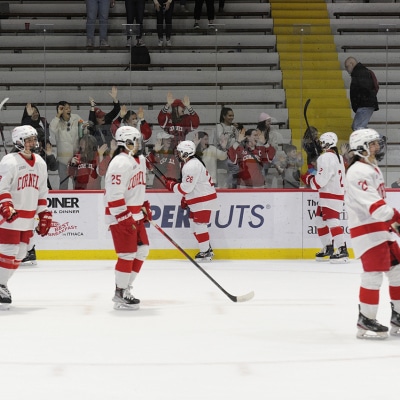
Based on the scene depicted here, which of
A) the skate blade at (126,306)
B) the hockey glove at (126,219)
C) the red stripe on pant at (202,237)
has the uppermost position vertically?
the hockey glove at (126,219)

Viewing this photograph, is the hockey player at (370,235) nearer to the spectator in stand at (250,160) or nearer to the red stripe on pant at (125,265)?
the red stripe on pant at (125,265)

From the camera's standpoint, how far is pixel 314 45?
36.8 feet

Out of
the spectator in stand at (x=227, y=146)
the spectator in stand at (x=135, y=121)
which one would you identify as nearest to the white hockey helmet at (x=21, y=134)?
the spectator in stand at (x=135, y=121)

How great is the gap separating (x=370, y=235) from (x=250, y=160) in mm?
5241

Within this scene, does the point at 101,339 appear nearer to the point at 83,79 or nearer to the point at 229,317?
the point at 229,317

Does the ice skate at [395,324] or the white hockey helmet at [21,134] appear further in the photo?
the white hockey helmet at [21,134]

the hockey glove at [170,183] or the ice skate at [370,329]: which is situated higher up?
the hockey glove at [170,183]

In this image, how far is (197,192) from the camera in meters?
10.4

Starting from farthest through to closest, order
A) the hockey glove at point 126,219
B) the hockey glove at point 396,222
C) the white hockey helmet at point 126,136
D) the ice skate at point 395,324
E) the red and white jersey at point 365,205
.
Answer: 1. the white hockey helmet at point 126,136
2. the hockey glove at point 126,219
3. the ice skate at point 395,324
4. the red and white jersey at point 365,205
5. the hockey glove at point 396,222

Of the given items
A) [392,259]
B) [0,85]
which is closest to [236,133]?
[0,85]

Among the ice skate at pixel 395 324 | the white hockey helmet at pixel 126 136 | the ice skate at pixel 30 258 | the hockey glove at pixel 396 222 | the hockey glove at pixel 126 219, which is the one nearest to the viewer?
the hockey glove at pixel 396 222

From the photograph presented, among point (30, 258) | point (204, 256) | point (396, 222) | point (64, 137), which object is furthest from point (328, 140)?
point (396, 222)

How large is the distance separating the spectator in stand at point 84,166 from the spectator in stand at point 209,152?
1.13m

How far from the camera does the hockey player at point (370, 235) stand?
557 centimetres
